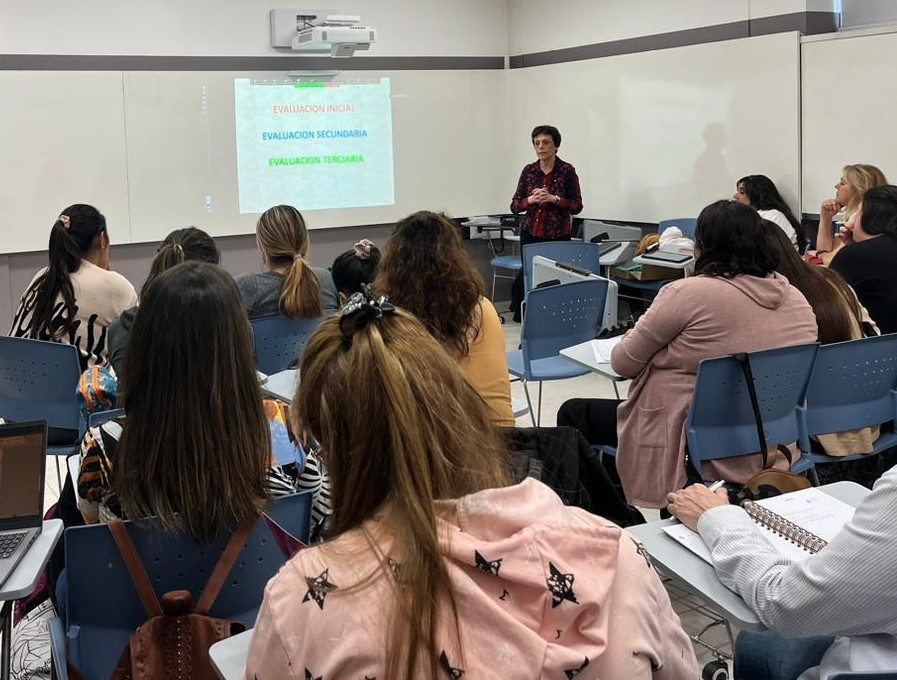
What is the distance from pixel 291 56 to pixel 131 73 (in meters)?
1.25

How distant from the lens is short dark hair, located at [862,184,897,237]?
4121 millimetres

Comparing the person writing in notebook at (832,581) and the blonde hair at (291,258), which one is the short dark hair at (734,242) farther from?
the blonde hair at (291,258)

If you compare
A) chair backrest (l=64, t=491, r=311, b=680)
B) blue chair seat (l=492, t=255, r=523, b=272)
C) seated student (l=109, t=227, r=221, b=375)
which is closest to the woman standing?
blue chair seat (l=492, t=255, r=523, b=272)

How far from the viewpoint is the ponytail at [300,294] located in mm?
4016

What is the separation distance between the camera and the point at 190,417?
76.1 inches

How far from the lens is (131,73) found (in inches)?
282

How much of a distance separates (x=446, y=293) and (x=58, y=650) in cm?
152

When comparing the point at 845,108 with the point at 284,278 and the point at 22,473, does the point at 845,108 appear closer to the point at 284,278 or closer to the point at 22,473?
the point at 284,278

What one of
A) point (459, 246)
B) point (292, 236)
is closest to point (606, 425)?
point (459, 246)

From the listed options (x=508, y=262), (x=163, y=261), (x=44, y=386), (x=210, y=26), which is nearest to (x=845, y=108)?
(x=508, y=262)

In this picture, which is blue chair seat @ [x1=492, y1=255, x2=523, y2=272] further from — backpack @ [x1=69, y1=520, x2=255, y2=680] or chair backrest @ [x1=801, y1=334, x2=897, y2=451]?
backpack @ [x1=69, y1=520, x2=255, y2=680]

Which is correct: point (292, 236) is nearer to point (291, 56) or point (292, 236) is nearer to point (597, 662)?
point (597, 662)

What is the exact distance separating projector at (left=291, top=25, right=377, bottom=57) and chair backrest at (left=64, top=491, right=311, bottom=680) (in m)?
6.15

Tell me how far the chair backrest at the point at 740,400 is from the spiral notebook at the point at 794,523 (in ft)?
3.47
